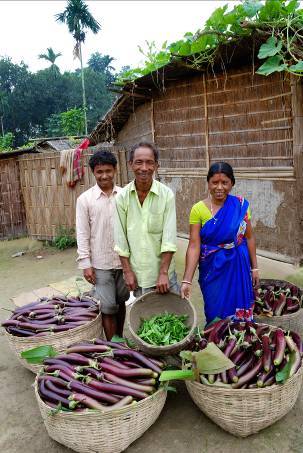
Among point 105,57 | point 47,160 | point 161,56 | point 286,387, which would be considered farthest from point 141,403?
point 105,57

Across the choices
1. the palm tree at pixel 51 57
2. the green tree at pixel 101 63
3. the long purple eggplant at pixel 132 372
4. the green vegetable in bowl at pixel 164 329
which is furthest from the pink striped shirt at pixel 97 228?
the green tree at pixel 101 63

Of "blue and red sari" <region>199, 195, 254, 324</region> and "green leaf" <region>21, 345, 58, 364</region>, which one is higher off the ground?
"blue and red sari" <region>199, 195, 254, 324</region>

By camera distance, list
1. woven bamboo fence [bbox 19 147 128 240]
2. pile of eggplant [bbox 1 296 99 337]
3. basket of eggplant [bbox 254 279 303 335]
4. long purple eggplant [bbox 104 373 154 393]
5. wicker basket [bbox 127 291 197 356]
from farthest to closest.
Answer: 1. woven bamboo fence [bbox 19 147 128 240]
2. basket of eggplant [bbox 254 279 303 335]
3. pile of eggplant [bbox 1 296 99 337]
4. wicker basket [bbox 127 291 197 356]
5. long purple eggplant [bbox 104 373 154 393]

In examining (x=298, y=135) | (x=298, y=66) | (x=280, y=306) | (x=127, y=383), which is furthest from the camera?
(x=298, y=135)

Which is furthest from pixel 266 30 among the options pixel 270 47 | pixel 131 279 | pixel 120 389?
pixel 120 389

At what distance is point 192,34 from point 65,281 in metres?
4.32

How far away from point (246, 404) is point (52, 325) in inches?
72.6

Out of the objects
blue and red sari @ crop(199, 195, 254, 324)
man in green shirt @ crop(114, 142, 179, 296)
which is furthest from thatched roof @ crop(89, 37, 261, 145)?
man in green shirt @ crop(114, 142, 179, 296)

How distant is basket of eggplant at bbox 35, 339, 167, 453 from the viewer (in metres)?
2.50

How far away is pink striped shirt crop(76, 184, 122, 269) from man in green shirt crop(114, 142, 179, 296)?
345 mm

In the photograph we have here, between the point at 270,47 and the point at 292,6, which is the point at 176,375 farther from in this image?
the point at 292,6

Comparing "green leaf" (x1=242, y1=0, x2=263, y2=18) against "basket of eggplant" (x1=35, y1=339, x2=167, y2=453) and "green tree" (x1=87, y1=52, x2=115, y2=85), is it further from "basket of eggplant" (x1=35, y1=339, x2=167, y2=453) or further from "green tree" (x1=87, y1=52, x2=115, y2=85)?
"green tree" (x1=87, y1=52, x2=115, y2=85)

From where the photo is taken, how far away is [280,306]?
3936mm

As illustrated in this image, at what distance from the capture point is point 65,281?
682 cm
